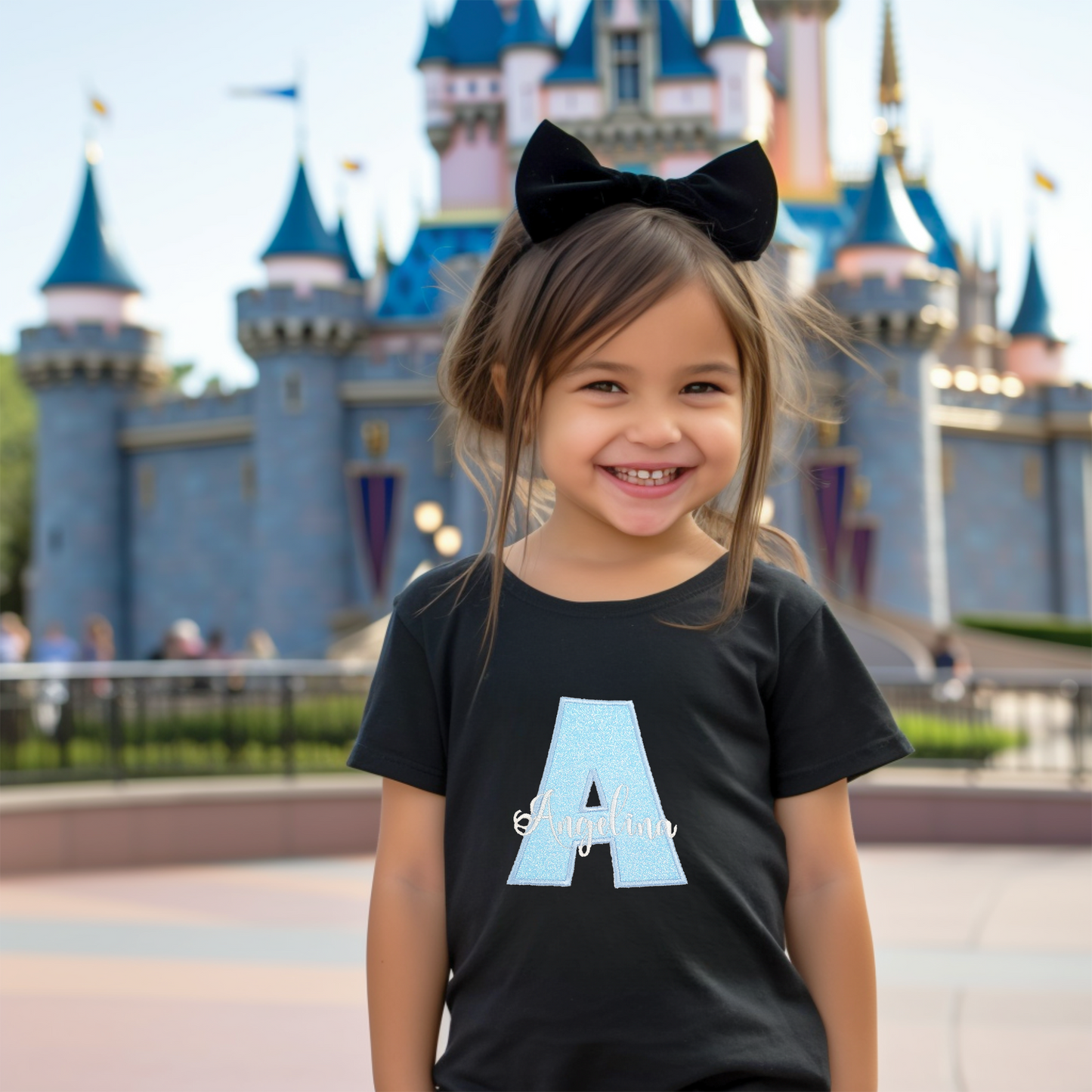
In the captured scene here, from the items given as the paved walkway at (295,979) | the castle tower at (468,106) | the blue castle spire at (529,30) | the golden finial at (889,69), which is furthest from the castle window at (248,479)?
the golden finial at (889,69)

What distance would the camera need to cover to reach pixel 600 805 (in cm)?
121

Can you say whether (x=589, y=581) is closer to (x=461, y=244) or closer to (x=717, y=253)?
(x=717, y=253)

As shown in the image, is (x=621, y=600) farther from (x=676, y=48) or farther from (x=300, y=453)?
(x=676, y=48)

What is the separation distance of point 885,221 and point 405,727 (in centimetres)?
2188

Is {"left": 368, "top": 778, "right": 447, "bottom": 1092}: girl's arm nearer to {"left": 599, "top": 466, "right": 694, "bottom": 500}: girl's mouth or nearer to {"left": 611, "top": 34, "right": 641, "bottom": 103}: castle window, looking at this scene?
{"left": 599, "top": 466, "right": 694, "bottom": 500}: girl's mouth

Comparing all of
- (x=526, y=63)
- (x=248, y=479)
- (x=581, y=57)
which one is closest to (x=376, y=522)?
(x=248, y=479)

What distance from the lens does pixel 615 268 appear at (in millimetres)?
1234

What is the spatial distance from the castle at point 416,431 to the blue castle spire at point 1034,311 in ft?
3.58

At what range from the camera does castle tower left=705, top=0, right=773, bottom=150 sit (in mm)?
22531

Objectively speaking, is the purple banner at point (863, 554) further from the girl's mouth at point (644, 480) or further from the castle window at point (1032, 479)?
the girl's mouth at point (644, 480)

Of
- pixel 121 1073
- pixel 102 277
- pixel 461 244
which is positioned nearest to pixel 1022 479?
pixel 461 244

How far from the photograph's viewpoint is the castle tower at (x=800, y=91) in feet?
90.5

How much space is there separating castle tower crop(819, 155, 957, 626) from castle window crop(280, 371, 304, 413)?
8.22 meters

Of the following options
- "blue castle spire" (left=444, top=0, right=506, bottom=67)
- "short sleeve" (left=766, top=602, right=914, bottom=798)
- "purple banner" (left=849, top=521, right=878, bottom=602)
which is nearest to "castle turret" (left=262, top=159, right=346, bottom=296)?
"blue castle spire" (left=444, top=0, right=506, bottom=67)
